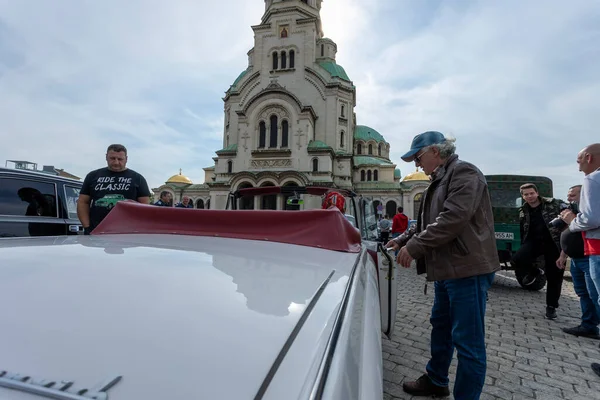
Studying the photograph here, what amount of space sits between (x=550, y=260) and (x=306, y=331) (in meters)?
5.32

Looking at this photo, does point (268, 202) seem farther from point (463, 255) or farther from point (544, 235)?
point (463, 255)

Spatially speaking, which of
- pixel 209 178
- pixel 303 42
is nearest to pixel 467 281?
pixel 303 42

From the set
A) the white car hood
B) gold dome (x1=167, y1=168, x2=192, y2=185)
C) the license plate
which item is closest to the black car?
the white car hood

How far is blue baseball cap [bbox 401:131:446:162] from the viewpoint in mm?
2352

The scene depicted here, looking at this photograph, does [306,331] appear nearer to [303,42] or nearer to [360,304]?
[360,304]

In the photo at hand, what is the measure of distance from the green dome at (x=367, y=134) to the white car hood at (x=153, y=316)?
44.7m

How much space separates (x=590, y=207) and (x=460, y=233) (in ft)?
5.69

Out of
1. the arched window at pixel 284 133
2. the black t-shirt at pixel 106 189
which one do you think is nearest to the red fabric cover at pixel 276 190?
the black t-shirt at pixel 106 189

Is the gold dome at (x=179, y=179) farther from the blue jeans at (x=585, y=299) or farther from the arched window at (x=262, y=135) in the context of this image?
the blue jeans at (x=585, y=299)

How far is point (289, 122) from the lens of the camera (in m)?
29.3

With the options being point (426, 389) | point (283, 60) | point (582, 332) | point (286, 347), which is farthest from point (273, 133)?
point (286, 347)

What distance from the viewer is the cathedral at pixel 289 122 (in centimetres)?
2884

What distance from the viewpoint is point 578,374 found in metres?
2.94

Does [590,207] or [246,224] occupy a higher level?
[590,207]
